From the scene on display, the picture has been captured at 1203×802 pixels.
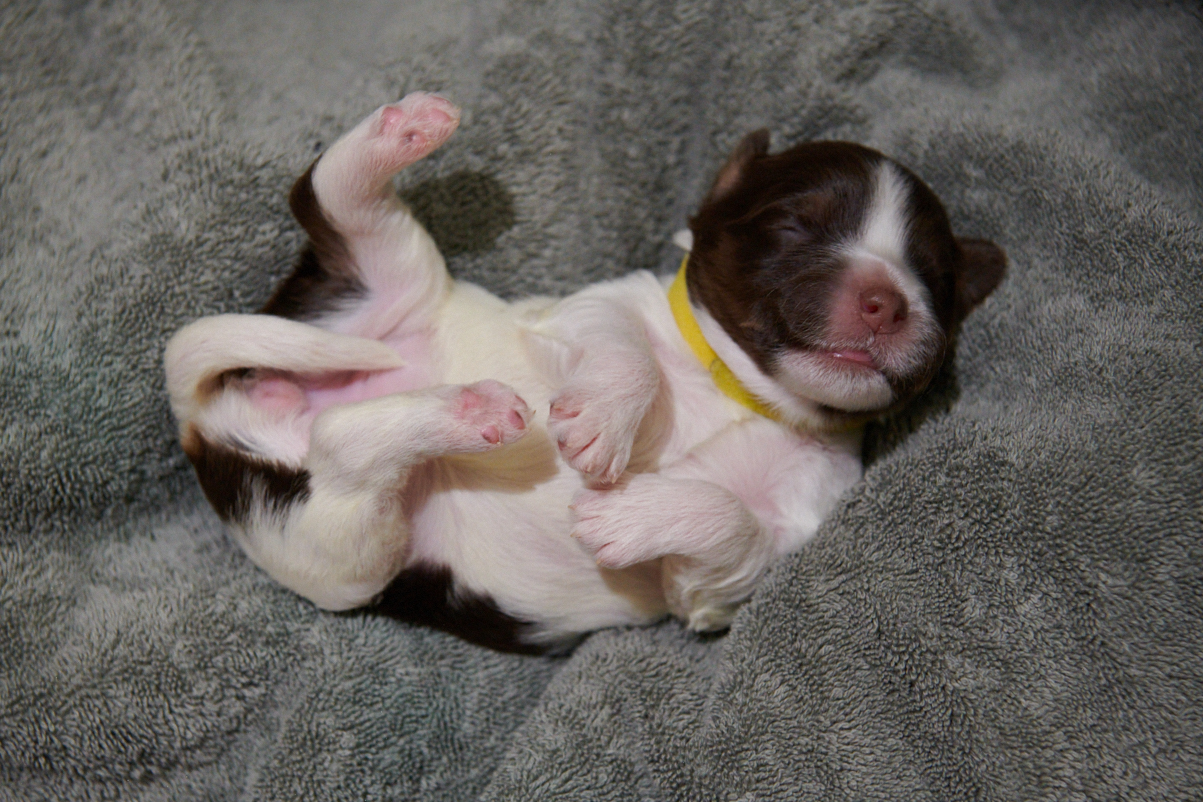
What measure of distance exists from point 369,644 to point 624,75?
5.69 ft

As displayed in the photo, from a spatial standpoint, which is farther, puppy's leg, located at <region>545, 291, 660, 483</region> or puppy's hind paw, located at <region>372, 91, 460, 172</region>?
puppy's hind paw, located at <region>372, 91, 460, 172</region>

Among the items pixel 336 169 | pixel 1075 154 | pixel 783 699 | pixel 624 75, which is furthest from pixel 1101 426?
pixel 336 169

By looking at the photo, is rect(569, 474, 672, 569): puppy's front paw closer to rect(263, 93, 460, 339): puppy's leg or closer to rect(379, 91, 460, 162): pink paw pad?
rect(263, 93, 460, 339): puppy's leg

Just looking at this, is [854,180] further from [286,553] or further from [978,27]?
[286,553]

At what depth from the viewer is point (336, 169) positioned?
1.86 m

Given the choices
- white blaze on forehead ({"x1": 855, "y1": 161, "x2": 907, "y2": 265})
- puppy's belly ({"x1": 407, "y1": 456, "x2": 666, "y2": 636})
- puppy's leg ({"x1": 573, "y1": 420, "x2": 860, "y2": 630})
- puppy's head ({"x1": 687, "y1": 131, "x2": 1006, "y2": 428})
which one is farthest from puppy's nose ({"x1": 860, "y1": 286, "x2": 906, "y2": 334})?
puppy's belly ({"x1": 407, "y1": 456, "x2": 666, "y2": 636})

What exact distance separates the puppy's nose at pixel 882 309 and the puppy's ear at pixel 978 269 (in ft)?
1.34

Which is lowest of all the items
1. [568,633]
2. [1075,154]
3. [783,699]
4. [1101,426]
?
[568,633]

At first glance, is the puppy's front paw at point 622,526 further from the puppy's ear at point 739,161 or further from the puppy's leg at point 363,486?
the puppy's ear at point 739,161

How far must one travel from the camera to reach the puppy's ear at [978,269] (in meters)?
1.96

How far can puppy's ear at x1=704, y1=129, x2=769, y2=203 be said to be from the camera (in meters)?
2.12

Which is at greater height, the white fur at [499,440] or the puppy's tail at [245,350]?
the puppy's tail at [245,350]

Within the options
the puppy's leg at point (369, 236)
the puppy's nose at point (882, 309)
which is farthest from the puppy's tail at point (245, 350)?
the puppy's nose at point (882, 309)

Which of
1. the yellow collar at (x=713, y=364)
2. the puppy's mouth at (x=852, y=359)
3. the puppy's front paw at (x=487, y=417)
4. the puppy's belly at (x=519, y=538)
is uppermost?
the puppy's front paw at (x=487, y=417)
